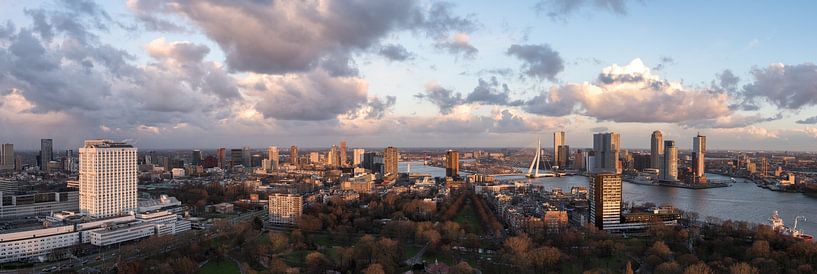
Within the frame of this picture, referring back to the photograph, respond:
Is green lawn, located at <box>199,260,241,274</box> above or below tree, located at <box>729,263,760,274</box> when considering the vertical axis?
below

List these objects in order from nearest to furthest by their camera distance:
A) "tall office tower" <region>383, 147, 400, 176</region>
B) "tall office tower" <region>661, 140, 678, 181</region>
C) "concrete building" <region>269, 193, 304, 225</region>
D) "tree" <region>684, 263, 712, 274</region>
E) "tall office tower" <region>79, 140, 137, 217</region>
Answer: "tree" <region>684, 263, 712, 274</region> → "tall office tower" <region>79, 140, 137, 217</region> → "concrete building" <region>269, 193, 304, 225</region> → "tall office tower" <region>661, 140, 678, 181</region> → "tall office tower" <region>383, 147, 400, 176</region>

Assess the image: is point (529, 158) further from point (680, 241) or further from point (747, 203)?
point (680, 241)

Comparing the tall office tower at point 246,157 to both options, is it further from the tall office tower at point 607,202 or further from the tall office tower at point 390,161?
the tall office tower at point 607,202

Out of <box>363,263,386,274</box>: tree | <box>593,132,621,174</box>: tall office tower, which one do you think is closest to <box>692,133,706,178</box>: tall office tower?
<box>593,132,621,174</box>: tall office tower

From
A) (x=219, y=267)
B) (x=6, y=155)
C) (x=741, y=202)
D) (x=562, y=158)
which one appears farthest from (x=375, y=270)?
(x=562, y=158)

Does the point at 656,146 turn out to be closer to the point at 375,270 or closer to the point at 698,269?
the point at 698,269

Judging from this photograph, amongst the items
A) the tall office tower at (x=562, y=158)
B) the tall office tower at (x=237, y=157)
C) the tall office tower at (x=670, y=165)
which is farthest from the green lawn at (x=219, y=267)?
Answer: the tall office tower at (x=562, y=158)

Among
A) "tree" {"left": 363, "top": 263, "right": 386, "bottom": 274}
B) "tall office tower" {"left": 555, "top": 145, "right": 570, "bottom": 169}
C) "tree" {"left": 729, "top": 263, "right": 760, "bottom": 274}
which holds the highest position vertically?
"tall office tower" {"left": 555, "top": 145, "right": 570, "bottom": 169}

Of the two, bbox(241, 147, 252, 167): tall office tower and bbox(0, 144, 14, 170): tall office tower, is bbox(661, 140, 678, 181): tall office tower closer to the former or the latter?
bbox(241, 147, 252, 167): tall office tower
